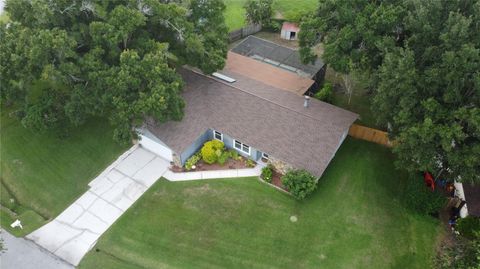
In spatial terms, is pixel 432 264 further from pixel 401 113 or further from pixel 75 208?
pixel 75 208

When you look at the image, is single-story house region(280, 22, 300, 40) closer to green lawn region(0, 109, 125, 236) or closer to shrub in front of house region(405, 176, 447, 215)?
green lawn region(0, 109, 125, 236)

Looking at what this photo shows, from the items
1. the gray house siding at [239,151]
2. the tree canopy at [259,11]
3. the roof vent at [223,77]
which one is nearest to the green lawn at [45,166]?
the gray house siding at [239,151]

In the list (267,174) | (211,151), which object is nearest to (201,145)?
(211,151)

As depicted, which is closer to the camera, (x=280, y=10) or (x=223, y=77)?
(x=223, y=77)

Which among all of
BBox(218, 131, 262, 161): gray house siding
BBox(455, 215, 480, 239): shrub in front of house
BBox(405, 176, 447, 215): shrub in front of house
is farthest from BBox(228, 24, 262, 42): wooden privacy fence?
BBox(455, 215, 480, 239): shrub in front of house

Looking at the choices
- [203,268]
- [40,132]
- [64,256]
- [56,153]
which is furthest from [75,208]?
[203,268]

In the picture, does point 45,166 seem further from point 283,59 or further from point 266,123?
point 283,59
